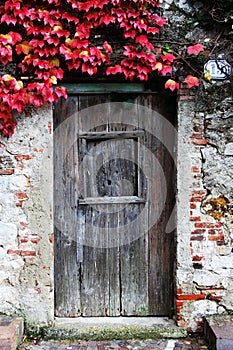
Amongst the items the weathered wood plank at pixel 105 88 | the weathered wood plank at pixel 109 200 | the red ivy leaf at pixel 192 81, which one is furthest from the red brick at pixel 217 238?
the weathered wood plank at pixel 105 88

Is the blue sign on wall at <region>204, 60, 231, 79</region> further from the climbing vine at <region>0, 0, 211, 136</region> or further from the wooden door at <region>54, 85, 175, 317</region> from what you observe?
the wooden door at <region>54, 85, 175, 317</region>

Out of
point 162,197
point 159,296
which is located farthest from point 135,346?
point 162,197

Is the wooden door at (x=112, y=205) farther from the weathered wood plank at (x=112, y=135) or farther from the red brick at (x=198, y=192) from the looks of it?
the red brick at (x=198, y=192)

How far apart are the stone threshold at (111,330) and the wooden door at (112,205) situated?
0.49 feet

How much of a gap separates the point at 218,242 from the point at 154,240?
1.93 feet

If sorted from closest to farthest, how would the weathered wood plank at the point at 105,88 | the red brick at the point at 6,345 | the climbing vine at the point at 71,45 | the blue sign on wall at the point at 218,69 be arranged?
the red brick at the point at 6,345
the climbing vine at the point at 71,45
the blue sign on wall at the point at 218,69
the weathered wood plank at the point at 105,88

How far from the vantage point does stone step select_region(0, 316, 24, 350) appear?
3.21 meters

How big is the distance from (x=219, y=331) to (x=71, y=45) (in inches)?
104

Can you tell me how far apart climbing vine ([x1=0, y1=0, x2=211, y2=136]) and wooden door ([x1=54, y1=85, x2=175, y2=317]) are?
1.09ft

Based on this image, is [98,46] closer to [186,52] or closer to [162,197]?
[186,52]

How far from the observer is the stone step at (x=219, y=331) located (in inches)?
127

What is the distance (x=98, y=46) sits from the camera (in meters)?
3.56

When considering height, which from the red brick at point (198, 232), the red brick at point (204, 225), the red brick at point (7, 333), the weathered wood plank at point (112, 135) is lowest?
the red brick at point (7, 333)

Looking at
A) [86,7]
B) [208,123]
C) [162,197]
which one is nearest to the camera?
[86,7]
